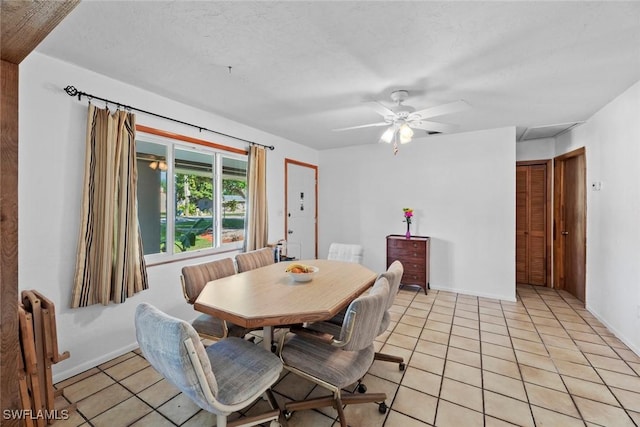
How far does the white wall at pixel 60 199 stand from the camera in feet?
6.54

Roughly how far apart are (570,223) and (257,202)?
184 inches

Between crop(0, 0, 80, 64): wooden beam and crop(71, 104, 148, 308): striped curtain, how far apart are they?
1059 millimetres

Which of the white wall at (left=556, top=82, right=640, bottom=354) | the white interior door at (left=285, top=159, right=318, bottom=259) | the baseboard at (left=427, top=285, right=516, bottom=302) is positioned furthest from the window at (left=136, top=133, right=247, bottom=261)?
the white wall at (left=556, top=82, right=640, bottom=354)

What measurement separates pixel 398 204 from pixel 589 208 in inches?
95.9

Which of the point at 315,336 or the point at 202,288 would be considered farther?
the point at 202,288

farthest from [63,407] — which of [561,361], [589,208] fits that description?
[589,208]

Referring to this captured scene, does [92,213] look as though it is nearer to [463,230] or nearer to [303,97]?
[303,97]

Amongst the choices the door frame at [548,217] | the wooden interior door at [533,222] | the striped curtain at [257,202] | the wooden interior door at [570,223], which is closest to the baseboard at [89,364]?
the striped curtain at [257,202]

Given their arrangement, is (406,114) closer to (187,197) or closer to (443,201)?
(443,201)

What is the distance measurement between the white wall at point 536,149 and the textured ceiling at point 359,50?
5.13 ft

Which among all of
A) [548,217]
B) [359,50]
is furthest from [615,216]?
[359,50]

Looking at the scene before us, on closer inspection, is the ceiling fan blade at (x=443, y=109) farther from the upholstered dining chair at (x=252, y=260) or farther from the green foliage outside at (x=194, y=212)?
the green foliage outside at (x=194, y=212)

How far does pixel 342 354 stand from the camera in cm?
173

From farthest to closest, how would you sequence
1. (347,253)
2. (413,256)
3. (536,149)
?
(536,149), (413,256), (347,253)
